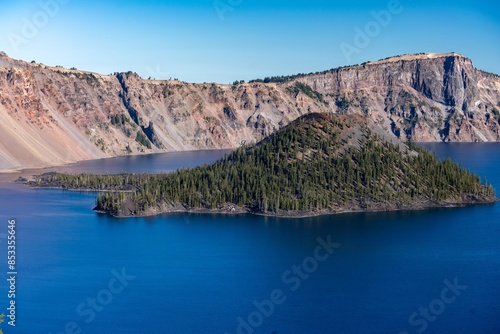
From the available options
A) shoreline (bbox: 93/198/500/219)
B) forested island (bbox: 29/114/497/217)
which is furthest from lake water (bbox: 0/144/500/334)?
forested island (bbox: 29/114/497/217)

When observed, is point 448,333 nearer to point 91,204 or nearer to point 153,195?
point 153,195

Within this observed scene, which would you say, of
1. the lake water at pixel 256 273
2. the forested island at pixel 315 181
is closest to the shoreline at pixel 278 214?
the forested island at pixel 315 181

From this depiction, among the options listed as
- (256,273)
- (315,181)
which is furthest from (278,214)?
(256,273)

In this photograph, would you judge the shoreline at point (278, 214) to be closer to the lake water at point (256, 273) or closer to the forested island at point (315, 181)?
the forested island at point (315, 181)

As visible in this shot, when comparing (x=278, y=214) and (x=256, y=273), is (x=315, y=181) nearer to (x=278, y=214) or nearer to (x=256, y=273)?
(x=278, y=214)

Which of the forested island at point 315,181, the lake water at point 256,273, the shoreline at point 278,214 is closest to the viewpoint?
the lake water at point 256,273

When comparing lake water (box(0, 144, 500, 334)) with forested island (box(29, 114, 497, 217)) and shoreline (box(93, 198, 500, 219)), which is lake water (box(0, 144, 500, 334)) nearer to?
shoreline (box(93, 198, 500, 219))
